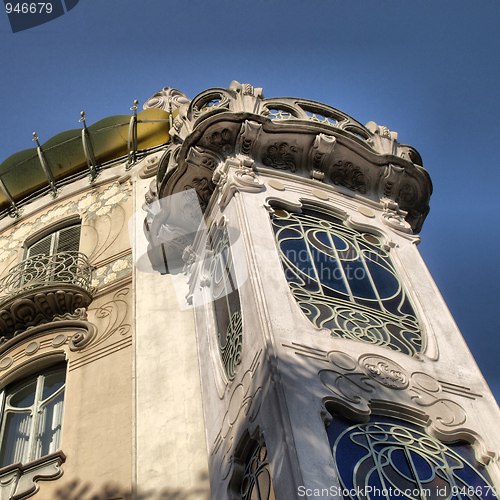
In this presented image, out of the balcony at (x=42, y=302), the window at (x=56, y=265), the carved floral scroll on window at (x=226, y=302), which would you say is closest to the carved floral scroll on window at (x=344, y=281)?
the carved floral scroll on window at (x=226, y=302)

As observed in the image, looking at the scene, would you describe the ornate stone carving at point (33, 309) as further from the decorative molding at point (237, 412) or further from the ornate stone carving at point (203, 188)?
the decorative molding at point (237, 412)

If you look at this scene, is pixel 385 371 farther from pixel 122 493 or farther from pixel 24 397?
pixel 24 397

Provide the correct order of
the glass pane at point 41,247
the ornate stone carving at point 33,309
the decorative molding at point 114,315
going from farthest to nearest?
the glass pane at point 41,247
the ornate stone carving at point 33,309
the decorative molding at point 114,315

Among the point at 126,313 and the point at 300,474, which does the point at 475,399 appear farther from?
the point at 126,313

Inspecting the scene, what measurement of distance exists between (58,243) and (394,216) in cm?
699

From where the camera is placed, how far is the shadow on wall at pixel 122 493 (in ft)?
26.7

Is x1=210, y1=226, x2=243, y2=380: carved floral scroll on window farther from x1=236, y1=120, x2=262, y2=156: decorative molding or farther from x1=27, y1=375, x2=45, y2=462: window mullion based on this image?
x1=27, y1=375, x2=45, y2=462: window mullion

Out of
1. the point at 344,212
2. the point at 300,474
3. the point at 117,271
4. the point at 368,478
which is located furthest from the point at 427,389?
the point at 117,271

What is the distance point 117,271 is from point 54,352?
79.9 inches

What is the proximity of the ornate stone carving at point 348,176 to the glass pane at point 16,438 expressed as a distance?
5097mm

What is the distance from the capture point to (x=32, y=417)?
→ 34.2ft

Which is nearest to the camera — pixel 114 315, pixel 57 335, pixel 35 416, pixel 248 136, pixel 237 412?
pixel 237 412

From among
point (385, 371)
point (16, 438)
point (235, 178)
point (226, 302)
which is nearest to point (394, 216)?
point (235, 178)

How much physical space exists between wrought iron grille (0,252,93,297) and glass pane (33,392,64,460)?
235cm
